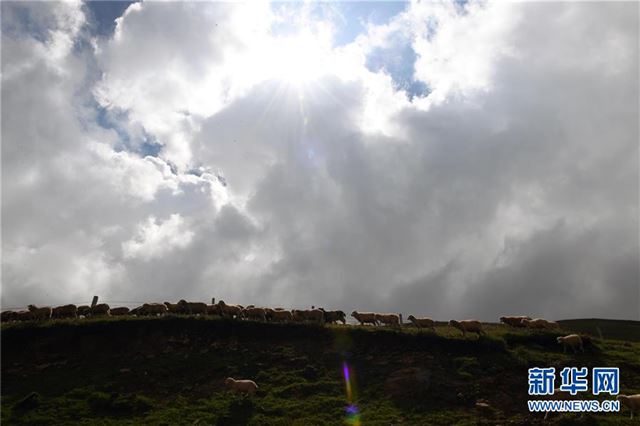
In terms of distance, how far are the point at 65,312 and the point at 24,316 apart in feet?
10.9

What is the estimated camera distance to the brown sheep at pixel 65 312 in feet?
131

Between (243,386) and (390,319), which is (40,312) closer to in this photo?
(243,386)

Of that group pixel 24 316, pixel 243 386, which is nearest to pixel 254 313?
pixel 243 386

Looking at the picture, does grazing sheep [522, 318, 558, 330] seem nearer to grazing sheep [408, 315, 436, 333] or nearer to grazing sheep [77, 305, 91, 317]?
grazing sheep [408, 315, 436, 333]

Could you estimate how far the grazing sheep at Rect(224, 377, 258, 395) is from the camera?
26547 millimetres

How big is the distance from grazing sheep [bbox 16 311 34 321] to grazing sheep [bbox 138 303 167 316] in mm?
9386

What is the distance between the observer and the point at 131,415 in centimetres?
2489

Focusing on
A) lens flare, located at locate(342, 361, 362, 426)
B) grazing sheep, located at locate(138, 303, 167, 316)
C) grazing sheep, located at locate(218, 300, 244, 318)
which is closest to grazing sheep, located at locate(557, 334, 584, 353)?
lens flare, located at locate(342, 361, 362, 426)

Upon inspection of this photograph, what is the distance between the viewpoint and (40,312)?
1558 inches

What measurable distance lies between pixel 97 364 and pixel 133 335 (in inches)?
153

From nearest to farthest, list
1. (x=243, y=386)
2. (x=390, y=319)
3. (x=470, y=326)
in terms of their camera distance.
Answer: (x=243, y=386) → (x=470, y=326) → (x=390, y=319)

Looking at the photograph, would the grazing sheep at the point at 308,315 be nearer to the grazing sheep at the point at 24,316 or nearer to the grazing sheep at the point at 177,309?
the grazing sheep at the point at 177,309

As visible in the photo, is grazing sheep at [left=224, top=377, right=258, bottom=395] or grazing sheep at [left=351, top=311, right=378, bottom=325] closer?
grazing sheep at [left=224, top=377, right=258, bottom=395]

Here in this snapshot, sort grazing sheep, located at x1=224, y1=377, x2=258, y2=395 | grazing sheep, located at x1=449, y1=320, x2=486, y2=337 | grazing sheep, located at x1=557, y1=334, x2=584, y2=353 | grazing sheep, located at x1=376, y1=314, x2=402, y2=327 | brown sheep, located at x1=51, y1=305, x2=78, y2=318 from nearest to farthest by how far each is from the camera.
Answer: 1. grazing sheep, located at x1=224, y1=377, x2=258, y2=395
2. grazing sheep, located at x1=557, y1=334, x2=584, y2=353
3. grazing sheep, located at x1=449, y1=320, x2=486, y2=337
4. grazing sheep, located at x1=376, y1=314, x2=402, y2=327
5. brown sheep, located at x1=51, y1=305, x2=78, y2=318
